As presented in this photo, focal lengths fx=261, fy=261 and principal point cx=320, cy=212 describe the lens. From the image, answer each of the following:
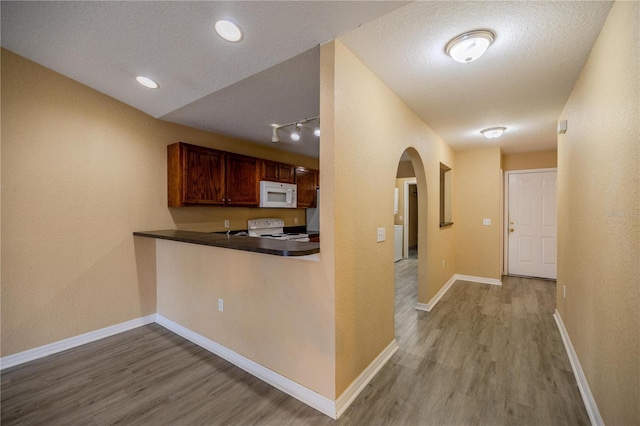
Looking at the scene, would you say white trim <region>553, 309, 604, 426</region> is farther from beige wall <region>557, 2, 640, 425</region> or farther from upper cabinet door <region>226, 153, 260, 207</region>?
upper cabinet door <region>226, 153, 260, 207</region>

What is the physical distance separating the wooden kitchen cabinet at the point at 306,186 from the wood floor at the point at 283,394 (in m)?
2.83

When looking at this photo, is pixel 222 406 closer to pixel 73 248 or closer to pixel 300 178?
pixel 73 248

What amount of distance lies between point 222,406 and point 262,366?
371 mm

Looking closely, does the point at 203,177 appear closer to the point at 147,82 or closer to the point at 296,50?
the point at 147,82

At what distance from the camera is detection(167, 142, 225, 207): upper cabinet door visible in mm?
3170

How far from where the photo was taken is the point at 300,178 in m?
4.93

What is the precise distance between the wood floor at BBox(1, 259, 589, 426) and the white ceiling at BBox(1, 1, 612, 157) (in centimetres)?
240

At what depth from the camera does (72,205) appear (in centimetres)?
258

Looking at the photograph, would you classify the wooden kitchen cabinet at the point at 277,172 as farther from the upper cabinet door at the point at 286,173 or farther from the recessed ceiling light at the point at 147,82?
the recessed ceiling light at the point at 147,82

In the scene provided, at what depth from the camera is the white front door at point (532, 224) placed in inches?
189

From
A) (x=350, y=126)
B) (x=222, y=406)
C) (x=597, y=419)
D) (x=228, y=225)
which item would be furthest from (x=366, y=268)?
(x=228, y=225)

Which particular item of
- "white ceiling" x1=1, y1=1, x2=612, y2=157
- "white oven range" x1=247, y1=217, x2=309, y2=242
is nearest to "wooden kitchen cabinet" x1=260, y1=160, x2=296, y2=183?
"white oven range" x1=247, y1=217, x2=309, y2=242

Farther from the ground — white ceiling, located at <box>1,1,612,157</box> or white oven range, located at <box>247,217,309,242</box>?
white ceiling, located at <box>1,1,612,157</box>

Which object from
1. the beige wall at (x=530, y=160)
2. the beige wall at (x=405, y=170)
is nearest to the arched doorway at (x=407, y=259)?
the beige wall at (x=405, y=170)
